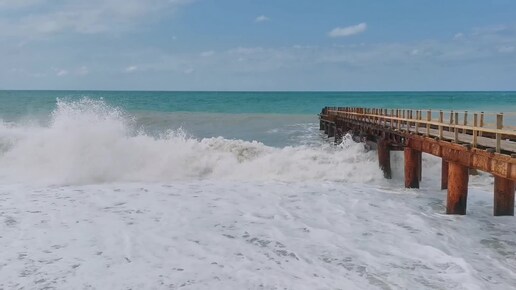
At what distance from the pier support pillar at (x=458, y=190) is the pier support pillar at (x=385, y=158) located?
21.2 feet

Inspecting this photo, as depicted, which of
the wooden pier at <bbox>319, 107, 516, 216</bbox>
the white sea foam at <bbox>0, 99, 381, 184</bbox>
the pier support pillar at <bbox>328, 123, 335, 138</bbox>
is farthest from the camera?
the pier support pillar at <bbox>328, 123, 335, 138</bbox>

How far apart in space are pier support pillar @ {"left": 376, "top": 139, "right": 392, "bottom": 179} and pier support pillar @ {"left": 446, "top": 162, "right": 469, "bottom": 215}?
646 centimetres

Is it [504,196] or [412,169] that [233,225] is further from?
[412,169]

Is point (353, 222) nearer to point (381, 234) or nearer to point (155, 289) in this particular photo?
point (381, 234)

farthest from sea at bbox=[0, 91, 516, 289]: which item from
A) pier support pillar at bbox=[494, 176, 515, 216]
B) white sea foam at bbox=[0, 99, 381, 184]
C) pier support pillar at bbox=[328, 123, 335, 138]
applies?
pier support pillar at bbox=[328, 123, 335, 138]

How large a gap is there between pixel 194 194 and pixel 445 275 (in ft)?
29.1

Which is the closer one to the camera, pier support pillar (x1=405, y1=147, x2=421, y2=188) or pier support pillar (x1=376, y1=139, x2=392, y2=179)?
pier support pillar (x1=405, y1=147, x2=421, y2=188)

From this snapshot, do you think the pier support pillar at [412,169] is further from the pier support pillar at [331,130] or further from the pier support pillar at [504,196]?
the pier support pillar at [331,130]

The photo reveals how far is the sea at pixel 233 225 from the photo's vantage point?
28.5ft

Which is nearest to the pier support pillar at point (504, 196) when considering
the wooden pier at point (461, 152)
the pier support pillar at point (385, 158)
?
the wooden pier at point (461, 152)

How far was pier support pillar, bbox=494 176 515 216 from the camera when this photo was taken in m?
13.0

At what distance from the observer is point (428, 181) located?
19531 millimetres

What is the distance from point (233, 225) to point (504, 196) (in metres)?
7.27

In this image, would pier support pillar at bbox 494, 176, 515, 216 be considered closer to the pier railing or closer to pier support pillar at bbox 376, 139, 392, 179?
the pier railing
